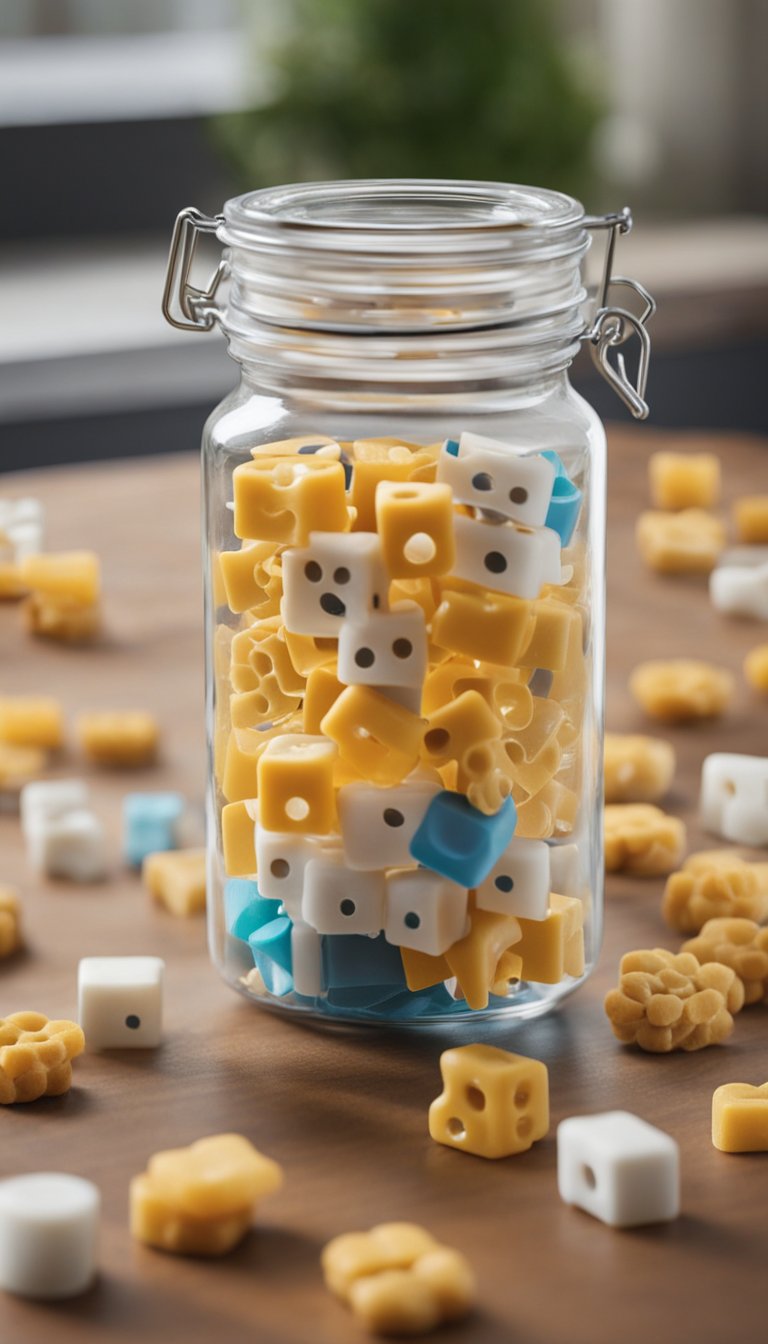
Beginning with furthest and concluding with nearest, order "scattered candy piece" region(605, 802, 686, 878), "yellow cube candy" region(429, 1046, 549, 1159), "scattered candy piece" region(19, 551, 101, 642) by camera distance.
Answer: "scattered candy piece" region(19, 551, 101, 642) → "scattered candy piece" region(605, 802, 686, 878) → "yellow cube candy" region(429, 1046, 549, 1159)

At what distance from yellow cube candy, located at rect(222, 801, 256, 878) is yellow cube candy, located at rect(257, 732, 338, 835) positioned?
0.11 feet

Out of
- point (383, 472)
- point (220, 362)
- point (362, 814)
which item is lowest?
point (220, 362)

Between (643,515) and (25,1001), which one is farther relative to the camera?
(643,515)

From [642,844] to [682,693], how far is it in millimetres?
224

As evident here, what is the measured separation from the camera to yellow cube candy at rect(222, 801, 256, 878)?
0.69m

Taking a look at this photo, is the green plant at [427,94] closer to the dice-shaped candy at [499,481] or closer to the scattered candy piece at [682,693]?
the scattered candy piece at [682,693]

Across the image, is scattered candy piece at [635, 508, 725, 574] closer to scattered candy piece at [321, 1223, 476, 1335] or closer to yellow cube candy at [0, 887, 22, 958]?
yellow cube candy at [0, 887, 22, 958]

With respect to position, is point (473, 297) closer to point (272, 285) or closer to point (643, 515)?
point (272, 285)

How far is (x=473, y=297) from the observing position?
66 centimetres

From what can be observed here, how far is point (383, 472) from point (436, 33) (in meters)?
2.33

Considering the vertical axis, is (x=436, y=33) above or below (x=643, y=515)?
above

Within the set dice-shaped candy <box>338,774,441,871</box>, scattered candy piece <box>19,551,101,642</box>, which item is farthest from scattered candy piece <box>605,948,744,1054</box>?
scattered candy piece <box>19,551,101,642</box>

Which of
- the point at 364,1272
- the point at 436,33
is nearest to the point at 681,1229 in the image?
the point at 364,1272

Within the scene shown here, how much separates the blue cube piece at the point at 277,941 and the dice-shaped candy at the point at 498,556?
15 centimetres
